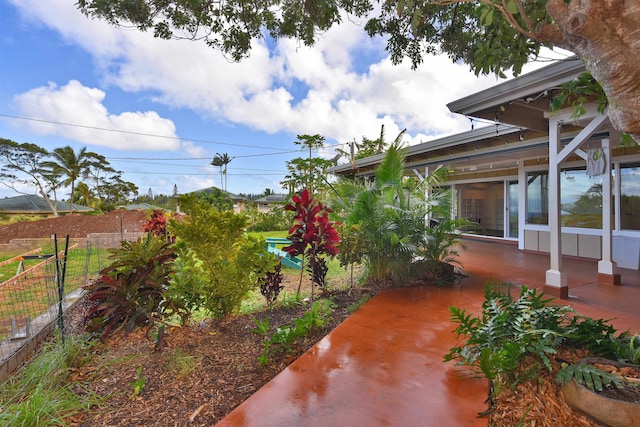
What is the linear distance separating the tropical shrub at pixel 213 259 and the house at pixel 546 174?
355 centimetres

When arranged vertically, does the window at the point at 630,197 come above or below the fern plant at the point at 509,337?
above

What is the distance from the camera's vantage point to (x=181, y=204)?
125 inches

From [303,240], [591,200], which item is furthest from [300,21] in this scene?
[591,200]

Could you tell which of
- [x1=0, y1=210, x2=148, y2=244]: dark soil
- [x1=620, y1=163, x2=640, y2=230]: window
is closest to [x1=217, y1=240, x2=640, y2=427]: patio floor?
[x1=620, y1=163, x2=640, y2=230]: window

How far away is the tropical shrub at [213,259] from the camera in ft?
9.68

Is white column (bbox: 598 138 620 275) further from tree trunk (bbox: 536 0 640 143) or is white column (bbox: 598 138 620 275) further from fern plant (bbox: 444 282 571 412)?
tree trunk (bbox: 536 0 640 143)

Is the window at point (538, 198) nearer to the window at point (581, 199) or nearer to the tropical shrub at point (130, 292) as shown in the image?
the window at point (581, 199)

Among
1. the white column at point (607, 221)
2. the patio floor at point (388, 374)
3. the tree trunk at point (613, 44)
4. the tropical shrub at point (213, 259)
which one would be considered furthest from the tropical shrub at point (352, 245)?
the white column at point (607, 221)

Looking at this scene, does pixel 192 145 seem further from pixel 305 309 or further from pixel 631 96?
pixel 631 96

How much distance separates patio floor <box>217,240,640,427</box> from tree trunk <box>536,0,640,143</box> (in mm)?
1819

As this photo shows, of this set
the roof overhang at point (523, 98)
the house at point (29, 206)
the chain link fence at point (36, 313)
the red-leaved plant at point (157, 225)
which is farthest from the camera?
the house at point (29, 206)

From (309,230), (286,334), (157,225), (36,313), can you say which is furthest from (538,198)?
(36,313)

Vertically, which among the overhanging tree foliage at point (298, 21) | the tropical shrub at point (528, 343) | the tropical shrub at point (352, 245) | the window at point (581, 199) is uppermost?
the overhanging tree foliage at point (298, 21)

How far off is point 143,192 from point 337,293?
165 ft
